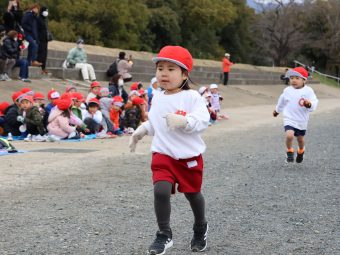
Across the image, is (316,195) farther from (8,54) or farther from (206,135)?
(8,54)

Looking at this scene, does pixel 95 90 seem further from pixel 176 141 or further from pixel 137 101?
pixel 176 141

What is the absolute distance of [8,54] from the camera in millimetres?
17156

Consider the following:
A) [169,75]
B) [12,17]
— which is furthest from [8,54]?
[169,75]

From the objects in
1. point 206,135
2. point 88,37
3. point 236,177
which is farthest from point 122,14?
point 236,177

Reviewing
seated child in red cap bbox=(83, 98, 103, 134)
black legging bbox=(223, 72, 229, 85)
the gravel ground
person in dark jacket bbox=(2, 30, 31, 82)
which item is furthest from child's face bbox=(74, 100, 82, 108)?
black legging bbox=(223, 72, 229, 85)

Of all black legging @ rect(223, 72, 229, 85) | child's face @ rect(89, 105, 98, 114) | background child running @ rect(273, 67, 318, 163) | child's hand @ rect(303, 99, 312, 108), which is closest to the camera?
child's hand @ rect(303, 99, 312, 108)

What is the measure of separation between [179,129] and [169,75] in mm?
413

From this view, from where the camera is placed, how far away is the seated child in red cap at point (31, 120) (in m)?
12.7

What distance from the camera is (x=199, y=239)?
477 cm

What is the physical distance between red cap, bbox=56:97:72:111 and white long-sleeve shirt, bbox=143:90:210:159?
27.8ft

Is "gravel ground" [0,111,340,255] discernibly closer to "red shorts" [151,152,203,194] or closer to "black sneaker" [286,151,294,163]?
"black sneaker" [286,151,294,163]

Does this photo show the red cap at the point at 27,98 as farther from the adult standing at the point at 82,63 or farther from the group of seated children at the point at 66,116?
the adult standing at the point at 82,63

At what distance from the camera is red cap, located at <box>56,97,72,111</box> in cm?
1312

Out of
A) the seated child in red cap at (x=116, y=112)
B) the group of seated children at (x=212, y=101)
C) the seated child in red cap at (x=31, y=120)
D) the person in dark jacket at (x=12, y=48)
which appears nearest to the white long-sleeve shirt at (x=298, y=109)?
the seated child in red cap at (x=31, y=120)
